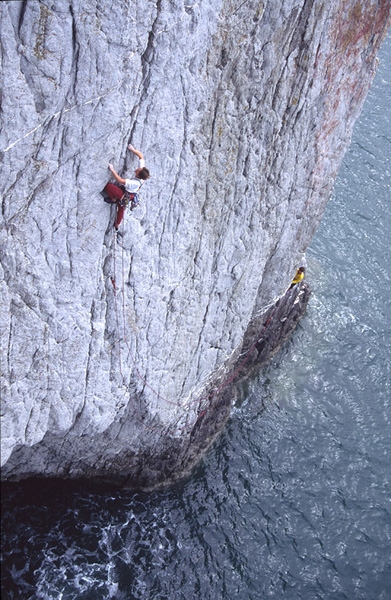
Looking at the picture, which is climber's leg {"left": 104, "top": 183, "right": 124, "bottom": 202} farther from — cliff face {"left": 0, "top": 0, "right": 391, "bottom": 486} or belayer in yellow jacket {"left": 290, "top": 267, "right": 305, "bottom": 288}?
belayer in yellow jacket {"left": 290, "top": 267, "right": 305, "bottom": 288}

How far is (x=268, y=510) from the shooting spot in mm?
24422

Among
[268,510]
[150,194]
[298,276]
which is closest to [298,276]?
[298,276]

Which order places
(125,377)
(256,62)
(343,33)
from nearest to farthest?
1. (256,62)
2. (125,377)
3. (343,33)

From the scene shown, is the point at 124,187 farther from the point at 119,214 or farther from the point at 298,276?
the point at 298,276

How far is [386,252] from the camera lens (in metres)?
34.8

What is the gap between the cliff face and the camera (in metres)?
16.2

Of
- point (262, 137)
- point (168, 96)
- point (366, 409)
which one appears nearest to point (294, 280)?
point (366, 409)

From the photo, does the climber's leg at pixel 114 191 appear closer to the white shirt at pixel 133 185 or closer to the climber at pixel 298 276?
the white shirt at pixel 133 185

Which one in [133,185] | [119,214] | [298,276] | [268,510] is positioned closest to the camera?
[133,185]

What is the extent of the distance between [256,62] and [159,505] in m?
15.6

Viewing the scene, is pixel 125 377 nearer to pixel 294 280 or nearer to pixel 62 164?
pixel 62 164

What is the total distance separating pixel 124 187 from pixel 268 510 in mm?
13545

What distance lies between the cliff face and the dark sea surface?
58.0 inches

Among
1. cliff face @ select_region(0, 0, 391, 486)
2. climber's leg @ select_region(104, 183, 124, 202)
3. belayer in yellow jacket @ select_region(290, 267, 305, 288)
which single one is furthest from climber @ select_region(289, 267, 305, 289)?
climber's leg @ select_region(104, 183, 124, 202)
